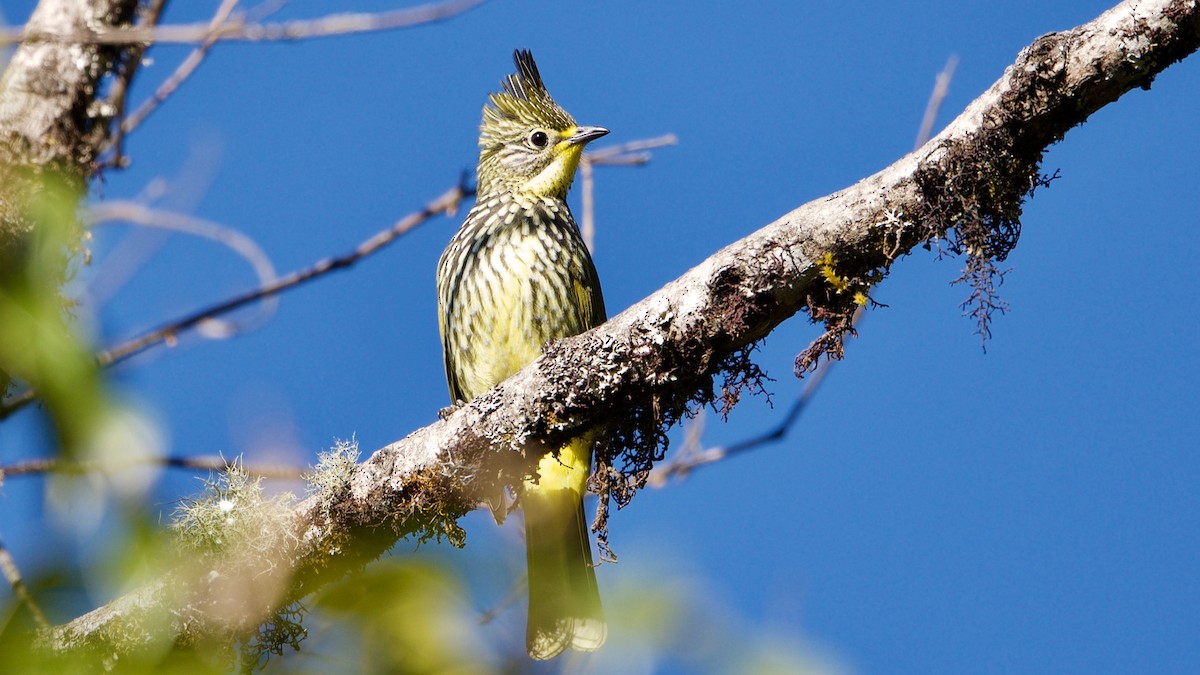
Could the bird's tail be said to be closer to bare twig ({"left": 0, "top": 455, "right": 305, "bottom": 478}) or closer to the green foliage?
bare twig ({"left": 0, "top": 455, "right": 305, "bottom": 478})

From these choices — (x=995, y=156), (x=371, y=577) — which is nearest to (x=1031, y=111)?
(x=995, y=156)

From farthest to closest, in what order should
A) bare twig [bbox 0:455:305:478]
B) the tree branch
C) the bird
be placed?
the bird → the tree branch → bare twig [bbox 0:455:305:478]

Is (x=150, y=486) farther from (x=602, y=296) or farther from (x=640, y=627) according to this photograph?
(x=602, y=296)

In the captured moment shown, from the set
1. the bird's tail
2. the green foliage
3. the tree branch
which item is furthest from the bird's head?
the green foliage

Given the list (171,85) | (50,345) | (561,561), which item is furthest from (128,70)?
(50,345)

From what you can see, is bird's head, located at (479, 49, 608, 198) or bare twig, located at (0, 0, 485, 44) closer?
bare twig, located at (0, 0, 485, 44)

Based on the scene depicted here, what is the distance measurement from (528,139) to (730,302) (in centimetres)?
240

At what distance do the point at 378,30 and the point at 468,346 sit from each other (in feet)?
8.15

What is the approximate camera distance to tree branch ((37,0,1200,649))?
8.87ft

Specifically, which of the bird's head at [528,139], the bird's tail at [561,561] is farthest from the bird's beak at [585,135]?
the bird's tail at [561,561]

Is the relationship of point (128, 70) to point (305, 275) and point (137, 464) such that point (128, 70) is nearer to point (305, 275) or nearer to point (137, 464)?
point (305, 275)

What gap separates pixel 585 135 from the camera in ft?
16.4

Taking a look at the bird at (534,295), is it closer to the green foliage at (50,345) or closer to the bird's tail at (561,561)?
the bird's tail at (561,561)

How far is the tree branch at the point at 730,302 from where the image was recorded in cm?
270
